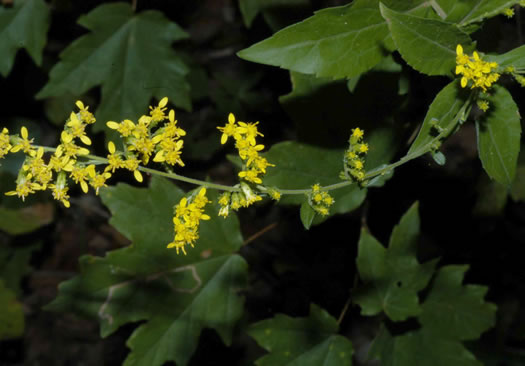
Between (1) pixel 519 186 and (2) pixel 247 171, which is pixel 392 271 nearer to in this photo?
(1) pixel 519 186

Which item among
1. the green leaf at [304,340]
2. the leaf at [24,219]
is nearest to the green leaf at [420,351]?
the green leaf at [304,340]

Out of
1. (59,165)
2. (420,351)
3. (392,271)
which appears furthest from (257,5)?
(420,351)

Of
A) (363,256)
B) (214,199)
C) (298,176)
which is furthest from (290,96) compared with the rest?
(363,256)

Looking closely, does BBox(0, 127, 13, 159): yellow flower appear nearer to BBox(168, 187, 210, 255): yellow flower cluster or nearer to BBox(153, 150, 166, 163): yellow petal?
BBox(153, 150, 166, 163): yellow petal

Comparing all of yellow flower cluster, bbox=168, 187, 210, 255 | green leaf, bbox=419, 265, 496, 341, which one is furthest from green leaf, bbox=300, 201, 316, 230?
green leaf, bbox=419, 265, 496, 341

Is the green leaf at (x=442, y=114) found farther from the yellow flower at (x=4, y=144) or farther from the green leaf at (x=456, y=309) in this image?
the yellow flower at (x=4, y=144)
